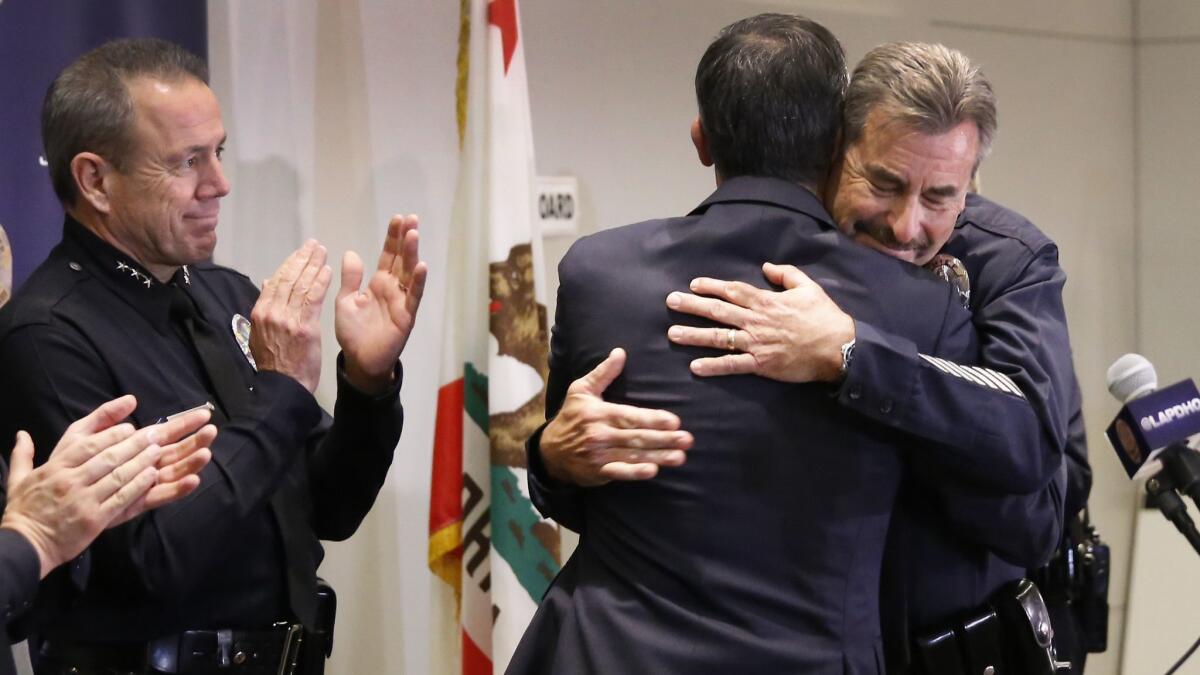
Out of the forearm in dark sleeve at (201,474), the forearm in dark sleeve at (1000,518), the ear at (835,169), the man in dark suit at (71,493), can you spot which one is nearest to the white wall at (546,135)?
the forearm in dark sleeve at (201,474)

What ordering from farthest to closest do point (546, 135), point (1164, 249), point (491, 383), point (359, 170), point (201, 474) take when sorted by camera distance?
1. point (1164, 249)
2. point (546, 135)
3. point (359, 170)
4. point (491, 383)
5. point (201, 474)

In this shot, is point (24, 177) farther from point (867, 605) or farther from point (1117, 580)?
point (1117, 580)

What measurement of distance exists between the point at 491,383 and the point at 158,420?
3.96 ft

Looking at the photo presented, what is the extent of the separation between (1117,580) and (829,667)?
3.92 metres

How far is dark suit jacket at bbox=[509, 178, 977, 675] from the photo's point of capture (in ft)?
5.75

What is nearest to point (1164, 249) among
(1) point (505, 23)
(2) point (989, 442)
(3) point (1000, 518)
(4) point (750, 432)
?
(1) point (505, 23)

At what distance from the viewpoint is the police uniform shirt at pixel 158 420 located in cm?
210

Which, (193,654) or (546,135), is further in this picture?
(546,135)

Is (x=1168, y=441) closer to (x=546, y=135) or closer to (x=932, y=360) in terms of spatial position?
(x=932, y=360)

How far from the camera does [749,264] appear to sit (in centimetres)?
180

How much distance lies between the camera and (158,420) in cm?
222

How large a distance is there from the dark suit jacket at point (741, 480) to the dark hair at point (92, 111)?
938mm

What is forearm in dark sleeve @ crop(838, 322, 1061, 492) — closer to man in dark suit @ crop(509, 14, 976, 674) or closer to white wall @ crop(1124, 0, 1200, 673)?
man in dark suit @ crop(509, 14, 976, 674)

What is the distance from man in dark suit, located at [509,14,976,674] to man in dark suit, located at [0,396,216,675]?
2.02ft
